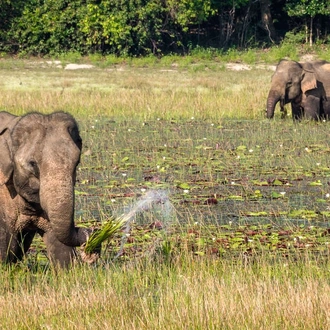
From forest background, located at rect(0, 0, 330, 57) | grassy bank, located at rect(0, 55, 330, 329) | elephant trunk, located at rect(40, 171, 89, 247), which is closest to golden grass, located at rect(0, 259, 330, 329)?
grassy bank, located at rect(0, 55, 330, 329)

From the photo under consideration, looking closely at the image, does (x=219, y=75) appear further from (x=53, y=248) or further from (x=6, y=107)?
(x=53, y=248)

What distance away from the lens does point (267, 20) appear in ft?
144

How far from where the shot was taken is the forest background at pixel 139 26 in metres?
41.0

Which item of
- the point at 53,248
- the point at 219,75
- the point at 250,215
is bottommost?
the point at 219,75

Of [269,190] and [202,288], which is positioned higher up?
[202,288]

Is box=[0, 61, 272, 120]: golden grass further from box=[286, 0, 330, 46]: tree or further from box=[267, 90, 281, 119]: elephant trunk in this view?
box=[286, 0, 330, 46]: tree

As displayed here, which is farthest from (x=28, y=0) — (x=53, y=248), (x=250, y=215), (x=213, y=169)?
(x=53, y=248)

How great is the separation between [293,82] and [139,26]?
788 inches

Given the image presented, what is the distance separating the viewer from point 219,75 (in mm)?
32969

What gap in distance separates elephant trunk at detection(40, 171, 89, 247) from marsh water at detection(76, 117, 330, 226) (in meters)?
1.35

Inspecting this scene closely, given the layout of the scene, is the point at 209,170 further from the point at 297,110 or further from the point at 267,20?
the point at 267,20

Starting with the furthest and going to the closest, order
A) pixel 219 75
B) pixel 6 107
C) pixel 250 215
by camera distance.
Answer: pixel 219 75 < pixel 6 107 < pixel 250 215

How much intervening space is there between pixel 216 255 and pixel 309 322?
256 centimetres

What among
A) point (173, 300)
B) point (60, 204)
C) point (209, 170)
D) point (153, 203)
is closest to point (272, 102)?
point (209, 170)
